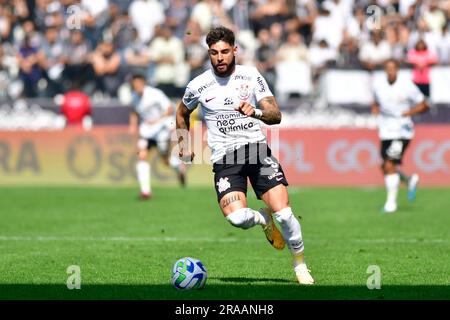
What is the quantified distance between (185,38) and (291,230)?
18.0m

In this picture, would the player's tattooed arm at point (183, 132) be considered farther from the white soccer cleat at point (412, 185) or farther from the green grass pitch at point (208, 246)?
the white soccer cleat at point (412, 185)

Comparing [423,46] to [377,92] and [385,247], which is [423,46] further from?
[385,247]

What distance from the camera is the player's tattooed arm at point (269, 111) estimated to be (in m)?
10.8

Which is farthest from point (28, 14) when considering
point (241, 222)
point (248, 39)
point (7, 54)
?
point (241, 222)

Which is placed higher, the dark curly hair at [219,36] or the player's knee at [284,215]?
the dark curly hair at [219,36]

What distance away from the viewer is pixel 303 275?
36.7ft

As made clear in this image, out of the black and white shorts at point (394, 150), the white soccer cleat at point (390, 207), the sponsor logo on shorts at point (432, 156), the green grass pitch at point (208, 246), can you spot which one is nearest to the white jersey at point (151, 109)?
the green grass pitch at point (208, 246)

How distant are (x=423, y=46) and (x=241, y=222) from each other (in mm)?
16651

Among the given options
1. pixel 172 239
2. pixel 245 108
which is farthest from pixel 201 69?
pixel 245 108

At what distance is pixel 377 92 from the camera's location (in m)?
20.9

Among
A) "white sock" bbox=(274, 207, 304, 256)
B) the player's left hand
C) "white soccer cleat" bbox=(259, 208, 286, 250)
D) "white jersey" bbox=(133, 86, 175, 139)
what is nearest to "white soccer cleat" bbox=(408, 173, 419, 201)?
"white jersey" bbox=(133, 86, 175, 139)

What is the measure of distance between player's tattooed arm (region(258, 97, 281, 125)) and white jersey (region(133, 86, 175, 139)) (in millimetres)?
12259

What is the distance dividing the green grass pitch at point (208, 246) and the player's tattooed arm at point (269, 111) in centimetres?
159
